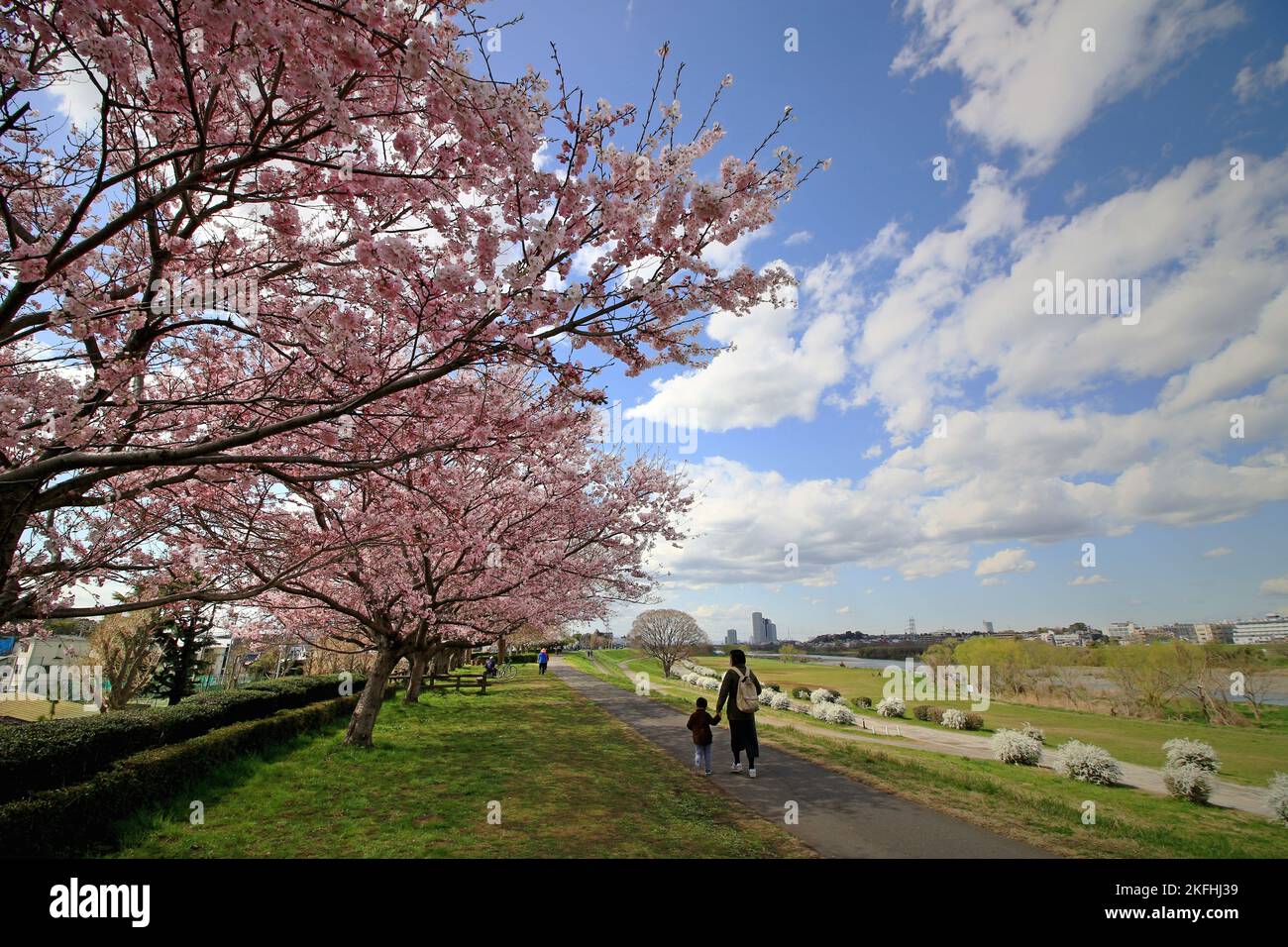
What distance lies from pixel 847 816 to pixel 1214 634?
38.8 meters

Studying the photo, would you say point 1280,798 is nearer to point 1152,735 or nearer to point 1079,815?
point 1079,815

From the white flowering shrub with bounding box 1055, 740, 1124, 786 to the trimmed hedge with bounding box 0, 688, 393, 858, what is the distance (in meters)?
15.3

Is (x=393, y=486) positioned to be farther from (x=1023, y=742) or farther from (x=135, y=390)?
(x=1023, y=742)

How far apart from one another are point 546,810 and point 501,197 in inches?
277

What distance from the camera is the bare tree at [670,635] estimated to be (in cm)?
5178

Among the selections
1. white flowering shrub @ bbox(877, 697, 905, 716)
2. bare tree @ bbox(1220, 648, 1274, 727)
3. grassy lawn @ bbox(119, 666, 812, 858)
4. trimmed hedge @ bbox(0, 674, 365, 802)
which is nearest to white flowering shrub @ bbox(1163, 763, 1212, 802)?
grassy lawn @ bbox(119, 666, 812, 858)

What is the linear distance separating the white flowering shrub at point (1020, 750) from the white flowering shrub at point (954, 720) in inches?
445

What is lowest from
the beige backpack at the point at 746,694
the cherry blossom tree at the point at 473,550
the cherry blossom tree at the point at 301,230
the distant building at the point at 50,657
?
the distant building at the point at 50,657

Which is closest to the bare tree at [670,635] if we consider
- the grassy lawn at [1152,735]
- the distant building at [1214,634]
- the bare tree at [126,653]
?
the grassy lawn at [1152,735]

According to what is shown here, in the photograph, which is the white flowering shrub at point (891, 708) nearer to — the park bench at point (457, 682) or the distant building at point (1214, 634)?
the distant building at point (1214, 634)

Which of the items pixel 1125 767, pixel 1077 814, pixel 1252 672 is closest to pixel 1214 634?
pixel 1252 672

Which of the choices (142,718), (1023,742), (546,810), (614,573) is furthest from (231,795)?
(1023,742)

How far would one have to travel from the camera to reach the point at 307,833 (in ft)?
21.0
